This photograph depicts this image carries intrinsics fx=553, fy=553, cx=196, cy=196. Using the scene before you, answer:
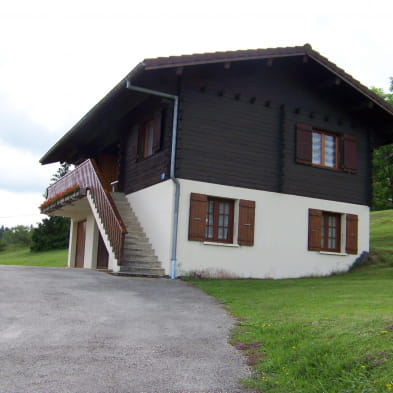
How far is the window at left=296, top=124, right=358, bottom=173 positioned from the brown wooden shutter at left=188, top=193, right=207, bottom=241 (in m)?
4.02

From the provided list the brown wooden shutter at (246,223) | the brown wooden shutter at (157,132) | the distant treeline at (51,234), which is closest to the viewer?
the brown wooden shutter at (246,223)

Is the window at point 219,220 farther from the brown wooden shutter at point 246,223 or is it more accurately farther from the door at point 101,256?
the door at point 101,256

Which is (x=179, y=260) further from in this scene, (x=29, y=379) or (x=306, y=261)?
(x=29, y=379)

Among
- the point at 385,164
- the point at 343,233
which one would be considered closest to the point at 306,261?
the point at 343,233

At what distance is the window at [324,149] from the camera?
54.8 feet

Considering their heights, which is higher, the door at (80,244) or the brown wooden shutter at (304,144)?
the brown wooden shutter at (304,144)

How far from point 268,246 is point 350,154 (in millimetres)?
4160

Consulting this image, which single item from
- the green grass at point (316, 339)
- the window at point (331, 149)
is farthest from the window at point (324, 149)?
the green grass at point (316, 339)

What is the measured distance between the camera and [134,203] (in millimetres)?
16516

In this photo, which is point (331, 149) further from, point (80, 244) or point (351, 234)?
point (80, 244)

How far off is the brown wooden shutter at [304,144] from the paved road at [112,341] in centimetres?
663

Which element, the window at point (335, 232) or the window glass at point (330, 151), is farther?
the window glass at point (330, 151)

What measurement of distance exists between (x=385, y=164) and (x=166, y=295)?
28.2 m

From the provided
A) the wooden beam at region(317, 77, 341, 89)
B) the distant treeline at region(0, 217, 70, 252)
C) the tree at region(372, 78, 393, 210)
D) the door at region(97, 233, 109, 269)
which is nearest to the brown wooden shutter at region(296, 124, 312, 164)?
the wooden beam at region(317, 77, 341, 89)
